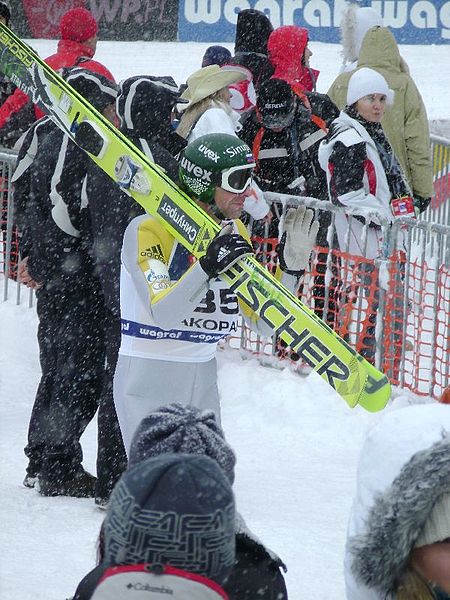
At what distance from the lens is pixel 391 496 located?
232cm

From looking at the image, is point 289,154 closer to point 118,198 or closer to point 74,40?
point 74,40

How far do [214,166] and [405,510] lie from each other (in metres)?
2.47

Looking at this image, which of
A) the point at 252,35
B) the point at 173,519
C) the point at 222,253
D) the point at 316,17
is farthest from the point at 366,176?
the point at 316,17

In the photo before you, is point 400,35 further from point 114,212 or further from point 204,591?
point 204,591

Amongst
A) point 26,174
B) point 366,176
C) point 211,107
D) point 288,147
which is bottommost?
point 366,176

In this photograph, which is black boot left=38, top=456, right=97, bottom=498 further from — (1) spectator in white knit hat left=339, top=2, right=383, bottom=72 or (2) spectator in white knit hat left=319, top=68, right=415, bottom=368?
(1) spectator in white knit hat left=339, top=2, right=383, bottom=72

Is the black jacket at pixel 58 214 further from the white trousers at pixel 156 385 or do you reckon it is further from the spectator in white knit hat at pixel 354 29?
the spectator in white knit hat at pixel 354 29

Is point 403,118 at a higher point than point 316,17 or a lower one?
lower

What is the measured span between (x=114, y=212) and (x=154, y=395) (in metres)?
1.06

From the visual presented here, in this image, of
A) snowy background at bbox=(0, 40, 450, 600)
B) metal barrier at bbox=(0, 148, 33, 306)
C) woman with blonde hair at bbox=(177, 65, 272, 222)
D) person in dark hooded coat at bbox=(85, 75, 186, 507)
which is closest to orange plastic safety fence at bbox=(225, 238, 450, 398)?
snowy background at bbox=(0, 40, 450, 600)

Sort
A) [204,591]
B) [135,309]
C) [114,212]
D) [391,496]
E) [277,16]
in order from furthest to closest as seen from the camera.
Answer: [277,16] < [114,212] < [135,309] < [391,496] < [204,591]

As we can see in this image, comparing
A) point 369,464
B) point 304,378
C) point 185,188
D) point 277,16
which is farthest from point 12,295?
point 277,16

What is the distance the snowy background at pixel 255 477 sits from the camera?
5141 millimetres

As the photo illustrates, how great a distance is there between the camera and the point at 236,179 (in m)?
4.63
